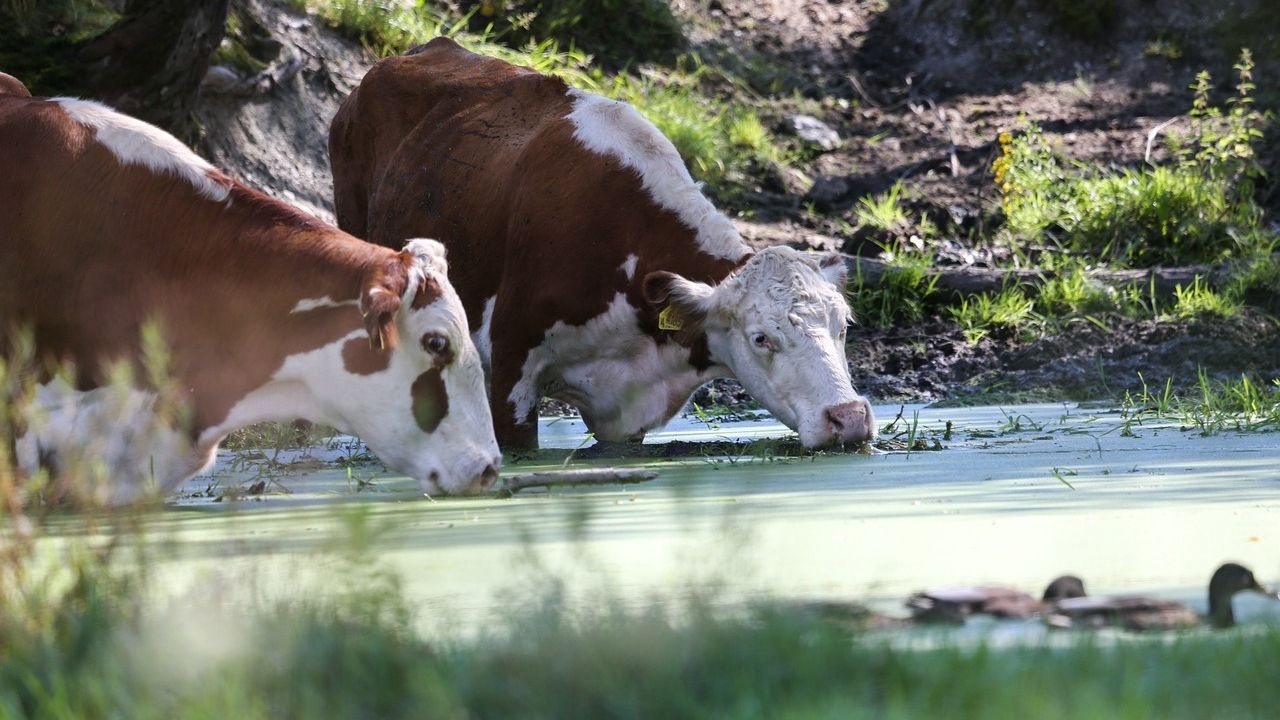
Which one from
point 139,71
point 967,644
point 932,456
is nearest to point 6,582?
point 967,644

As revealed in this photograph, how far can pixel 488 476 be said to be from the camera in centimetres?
517

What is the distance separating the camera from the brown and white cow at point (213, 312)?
516 centimetres

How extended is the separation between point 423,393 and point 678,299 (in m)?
1.81

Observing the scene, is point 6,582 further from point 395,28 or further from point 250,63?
point 395,28

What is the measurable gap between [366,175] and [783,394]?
3245 mm

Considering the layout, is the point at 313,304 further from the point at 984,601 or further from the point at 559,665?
the point at 559,665

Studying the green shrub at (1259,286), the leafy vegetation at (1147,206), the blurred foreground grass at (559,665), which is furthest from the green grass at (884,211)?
the blurred foreground grass at (559,665)

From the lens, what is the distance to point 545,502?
191 inches

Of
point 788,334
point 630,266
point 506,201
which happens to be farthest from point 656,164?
point 788,334

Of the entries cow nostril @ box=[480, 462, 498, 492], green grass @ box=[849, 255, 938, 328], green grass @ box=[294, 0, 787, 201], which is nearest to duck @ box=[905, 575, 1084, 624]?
cow nostril @ box=[480, 462, 498, 492]

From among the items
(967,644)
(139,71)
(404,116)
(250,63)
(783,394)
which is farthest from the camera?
(250,63)

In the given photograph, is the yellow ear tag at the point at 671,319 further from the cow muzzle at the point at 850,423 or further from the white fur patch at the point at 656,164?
the cow muzzle at the point at 850,423

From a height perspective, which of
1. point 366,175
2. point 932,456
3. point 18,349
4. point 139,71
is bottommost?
Result: point 932,456

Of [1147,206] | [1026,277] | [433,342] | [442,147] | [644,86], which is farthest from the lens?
[644,86]
